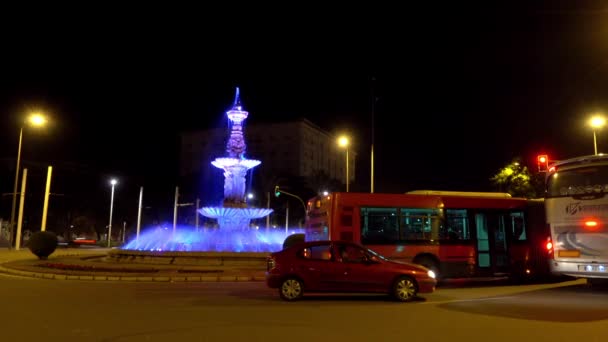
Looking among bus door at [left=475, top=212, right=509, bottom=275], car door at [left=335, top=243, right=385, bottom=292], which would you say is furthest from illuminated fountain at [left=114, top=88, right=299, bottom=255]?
car door at [left=335, top=243, right=385, bottom=292]

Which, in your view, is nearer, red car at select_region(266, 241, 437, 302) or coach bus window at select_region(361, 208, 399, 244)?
red car at select_region(266, 241, 437, 302)

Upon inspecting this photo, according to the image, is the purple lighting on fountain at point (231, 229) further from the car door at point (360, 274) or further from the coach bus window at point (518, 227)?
the car door at point (360, 274)

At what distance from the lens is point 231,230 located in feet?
114

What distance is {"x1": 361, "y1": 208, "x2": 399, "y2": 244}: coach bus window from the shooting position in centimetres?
1694

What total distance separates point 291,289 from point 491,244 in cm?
867

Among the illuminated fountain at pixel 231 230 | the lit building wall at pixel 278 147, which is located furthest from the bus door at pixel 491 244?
the lit building wall at pixel 278 147

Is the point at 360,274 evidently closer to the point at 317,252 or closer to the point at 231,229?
the point at 317,252

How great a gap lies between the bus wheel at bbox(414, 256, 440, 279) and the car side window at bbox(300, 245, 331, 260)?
502cm

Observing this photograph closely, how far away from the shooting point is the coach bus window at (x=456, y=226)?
1767cm

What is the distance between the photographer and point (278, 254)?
13.2 metres

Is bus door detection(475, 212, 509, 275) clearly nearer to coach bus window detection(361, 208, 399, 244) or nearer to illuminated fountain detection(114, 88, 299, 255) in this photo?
coach bus window detection(361, 208, 399, 244)

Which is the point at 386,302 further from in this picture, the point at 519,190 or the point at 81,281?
the point at 519,190

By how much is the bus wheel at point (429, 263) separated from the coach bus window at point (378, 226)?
3.41 feet

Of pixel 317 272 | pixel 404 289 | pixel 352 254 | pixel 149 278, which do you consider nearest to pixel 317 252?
pixel 317 272
